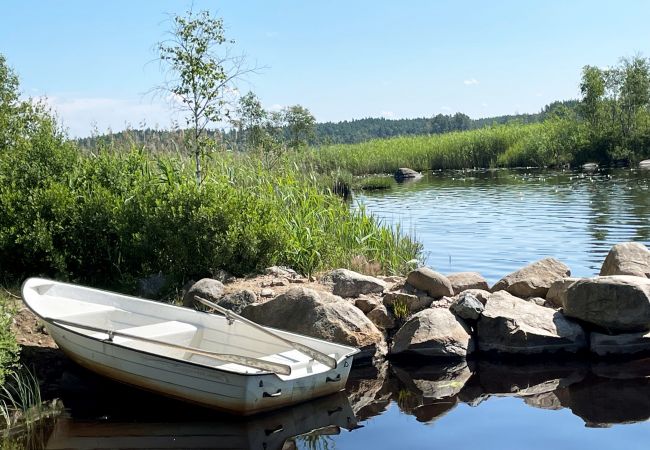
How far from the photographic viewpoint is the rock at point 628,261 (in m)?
10.6

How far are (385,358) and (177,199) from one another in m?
3.78

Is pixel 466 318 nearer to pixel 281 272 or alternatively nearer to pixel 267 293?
pixel 267 293

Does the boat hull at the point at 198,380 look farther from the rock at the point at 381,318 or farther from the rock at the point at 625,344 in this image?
the rock at the point at 625,344

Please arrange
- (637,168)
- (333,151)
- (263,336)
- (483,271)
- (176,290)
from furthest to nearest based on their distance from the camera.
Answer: (333,151)
(637,168)
(483,271)
(176,290)
(263,336)

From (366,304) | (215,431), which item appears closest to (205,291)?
(366,304)

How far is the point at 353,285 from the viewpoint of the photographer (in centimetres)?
1012

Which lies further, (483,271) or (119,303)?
(483,271)

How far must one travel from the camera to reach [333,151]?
48.5 metres

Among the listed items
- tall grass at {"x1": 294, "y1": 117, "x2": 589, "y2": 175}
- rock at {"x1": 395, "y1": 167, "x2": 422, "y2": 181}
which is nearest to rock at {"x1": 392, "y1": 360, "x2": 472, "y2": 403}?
rock at {"x1": 395, "y1": 167, "x2": 422, "y2": 181}

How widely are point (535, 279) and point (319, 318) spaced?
3443 millimetres

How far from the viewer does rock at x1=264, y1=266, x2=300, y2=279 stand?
10614 mm

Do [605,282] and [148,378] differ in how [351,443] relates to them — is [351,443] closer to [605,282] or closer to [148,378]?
[148,378]

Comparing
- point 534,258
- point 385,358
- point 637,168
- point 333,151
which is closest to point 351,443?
point 385,358

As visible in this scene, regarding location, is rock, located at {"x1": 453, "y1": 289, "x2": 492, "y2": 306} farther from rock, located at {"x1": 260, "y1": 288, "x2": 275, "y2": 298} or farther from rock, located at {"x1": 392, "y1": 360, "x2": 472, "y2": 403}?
rock, located at {"x1": 260, "y1": 288, "x2": 275, "y2": 298}
